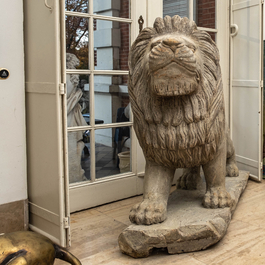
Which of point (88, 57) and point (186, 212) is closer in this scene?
point (186, 212)

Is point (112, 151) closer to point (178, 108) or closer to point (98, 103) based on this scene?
point (98, 103)

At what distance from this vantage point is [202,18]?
3633 mm

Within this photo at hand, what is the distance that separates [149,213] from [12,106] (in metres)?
1.11

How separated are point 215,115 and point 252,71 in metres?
1.58

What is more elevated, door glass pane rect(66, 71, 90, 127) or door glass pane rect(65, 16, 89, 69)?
door glass pane rect(65, 16, 89, 69)

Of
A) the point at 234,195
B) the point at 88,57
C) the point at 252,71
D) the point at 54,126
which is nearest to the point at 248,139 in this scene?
the point at 252,71

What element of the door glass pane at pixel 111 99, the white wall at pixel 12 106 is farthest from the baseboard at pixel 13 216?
the door glass pane at pixel 111 99

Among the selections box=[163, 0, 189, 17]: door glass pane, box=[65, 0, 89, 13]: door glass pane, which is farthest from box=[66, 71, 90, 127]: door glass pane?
box=[163, 0, 189, 17]: door glass pane

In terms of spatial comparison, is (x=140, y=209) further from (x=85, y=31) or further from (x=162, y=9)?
(x=162, y=9)

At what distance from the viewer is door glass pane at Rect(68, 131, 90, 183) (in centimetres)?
290

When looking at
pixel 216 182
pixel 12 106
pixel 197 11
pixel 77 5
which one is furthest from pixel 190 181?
pixel 197 11

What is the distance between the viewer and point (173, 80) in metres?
2.04

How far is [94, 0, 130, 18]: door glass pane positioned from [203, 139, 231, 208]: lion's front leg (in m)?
1.36

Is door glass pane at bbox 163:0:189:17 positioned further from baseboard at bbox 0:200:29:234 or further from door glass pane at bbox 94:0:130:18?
baseboard at bbox 0:200:29:234
